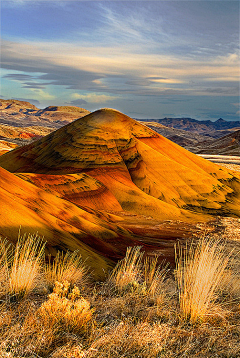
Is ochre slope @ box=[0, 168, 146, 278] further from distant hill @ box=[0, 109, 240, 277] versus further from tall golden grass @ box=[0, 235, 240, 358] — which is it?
tall golden grass @ box=[0, 235, 240, 358]

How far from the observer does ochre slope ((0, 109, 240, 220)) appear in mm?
17870

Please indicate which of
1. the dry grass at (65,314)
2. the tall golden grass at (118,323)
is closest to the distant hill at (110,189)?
the tall golden grass at (118,323)

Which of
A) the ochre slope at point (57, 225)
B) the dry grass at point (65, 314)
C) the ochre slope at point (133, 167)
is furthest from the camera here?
the ochre slope at point (133, 167)

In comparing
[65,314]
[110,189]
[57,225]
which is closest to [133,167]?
[110,189]

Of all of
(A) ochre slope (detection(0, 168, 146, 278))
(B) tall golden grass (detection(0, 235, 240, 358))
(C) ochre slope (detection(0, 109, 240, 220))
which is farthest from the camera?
(C) ochre slope (detection(0, 109, 240, 220))

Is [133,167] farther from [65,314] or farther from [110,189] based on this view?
[65,314]

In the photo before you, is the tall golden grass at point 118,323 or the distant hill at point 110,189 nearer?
the tall golden grass at point 118,323

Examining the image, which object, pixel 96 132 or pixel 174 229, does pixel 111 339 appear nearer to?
pixel 174 229

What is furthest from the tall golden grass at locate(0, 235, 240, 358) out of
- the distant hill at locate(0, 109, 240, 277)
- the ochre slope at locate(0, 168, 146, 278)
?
the distant hill at locate(0, 109, 240, 277)

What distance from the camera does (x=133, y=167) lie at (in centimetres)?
2039

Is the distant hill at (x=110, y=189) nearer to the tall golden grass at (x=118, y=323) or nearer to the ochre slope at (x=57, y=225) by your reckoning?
the ochre slope at (x=57, y=225)

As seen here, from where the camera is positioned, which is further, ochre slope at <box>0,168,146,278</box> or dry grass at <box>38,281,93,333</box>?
ochre slope at <box>0,168,146,278</box>

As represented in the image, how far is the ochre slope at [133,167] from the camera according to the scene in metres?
17.9

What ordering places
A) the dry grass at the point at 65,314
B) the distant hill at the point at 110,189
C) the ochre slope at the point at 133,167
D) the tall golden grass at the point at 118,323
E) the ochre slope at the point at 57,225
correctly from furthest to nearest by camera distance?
1. the ochre slope at the point at 133,167
2. the distant hill at the point at 110,189
3. the ochre slope at the point at 57,225
4. the dry grass at the point at 65,314
5. the tall golden grass at the point at 118,323
